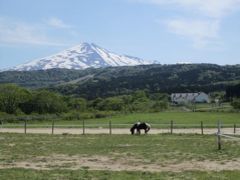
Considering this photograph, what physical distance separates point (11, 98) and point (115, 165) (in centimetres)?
7309

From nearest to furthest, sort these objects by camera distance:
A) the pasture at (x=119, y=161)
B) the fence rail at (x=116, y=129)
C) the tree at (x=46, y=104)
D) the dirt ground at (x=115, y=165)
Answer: the pasture at (x=119, y=161) < the dirt ground at (x=115, y=165) < the fence rail at (x=116, y=129) < the tree at (x=46, y=104)

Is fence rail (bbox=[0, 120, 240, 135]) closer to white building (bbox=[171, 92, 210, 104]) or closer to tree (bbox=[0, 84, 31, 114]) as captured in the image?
tree (bbox=[0, 84, 31, 114])

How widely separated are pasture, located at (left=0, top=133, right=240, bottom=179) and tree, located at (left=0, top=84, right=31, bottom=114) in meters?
62.3

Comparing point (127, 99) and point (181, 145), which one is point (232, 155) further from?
point (127, 99)

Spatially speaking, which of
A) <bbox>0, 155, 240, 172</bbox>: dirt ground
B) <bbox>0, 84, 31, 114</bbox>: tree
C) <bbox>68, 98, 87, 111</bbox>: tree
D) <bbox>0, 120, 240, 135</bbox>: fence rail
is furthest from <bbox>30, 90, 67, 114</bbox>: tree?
<bbox>0, 155, 240, 172</bbox>: dirt ground

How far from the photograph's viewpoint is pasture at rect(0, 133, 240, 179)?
51.2 feet

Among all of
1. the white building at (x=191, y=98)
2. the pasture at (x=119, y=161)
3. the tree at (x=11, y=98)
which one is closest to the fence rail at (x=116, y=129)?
the pasture at (x=119, y=161)

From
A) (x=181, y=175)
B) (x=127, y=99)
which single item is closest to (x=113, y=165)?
(x=181, y=175)

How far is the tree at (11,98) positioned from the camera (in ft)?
286

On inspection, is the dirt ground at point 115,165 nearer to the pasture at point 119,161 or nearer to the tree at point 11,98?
the pasture at point 119,161

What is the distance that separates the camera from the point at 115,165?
723 inches

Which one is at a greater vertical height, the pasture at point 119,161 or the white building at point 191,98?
the white building at point 191,98

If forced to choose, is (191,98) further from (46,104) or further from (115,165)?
(115,165)

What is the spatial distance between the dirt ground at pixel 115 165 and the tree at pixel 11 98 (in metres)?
69.2
